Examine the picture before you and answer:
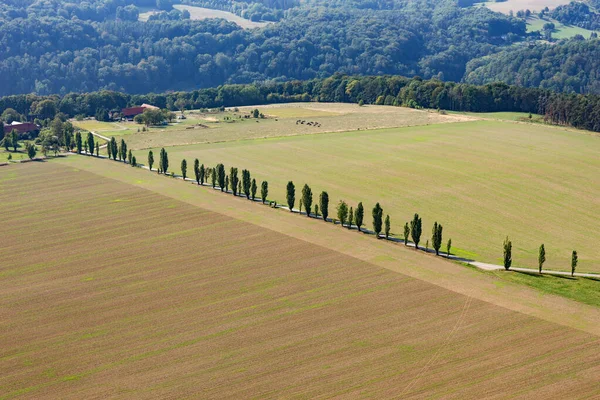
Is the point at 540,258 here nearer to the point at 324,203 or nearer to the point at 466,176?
the point at 324,203

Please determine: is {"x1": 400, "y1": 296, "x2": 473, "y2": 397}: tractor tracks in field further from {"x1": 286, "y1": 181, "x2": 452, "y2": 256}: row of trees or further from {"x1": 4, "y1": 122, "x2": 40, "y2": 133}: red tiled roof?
{"x1": 4, "y1": 122, "x2": 40, "y2": 133}: red tiled roof

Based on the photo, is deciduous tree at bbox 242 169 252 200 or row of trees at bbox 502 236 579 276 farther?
deciduous tree at bbox 242 169 252 200

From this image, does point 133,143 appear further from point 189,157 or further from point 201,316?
point 201,316

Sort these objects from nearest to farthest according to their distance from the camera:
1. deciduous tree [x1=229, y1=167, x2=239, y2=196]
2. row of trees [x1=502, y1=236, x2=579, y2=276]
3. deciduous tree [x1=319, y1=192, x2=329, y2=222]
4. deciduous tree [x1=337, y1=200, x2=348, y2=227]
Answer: row of trees [x1=502, y1=236, x2=579, y2=276]
deciduous tree [x1=337, y1=200, x2=348, y2=227]
deciduous tree [x1=319, y1=192, x2=329, y2=222]
deciduous tree [x1=229, y1=167, x2=239, y2=196]

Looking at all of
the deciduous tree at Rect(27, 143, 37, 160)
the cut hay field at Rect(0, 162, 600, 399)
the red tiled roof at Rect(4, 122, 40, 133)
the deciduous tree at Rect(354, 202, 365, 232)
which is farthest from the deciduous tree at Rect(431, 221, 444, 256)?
the red tiled roof at Rect(4, 122, 40, 133)

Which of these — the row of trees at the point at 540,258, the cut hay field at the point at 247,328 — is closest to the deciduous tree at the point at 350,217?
the cut hay field at the point at 247,328

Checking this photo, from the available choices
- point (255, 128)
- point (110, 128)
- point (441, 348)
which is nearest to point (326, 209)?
point (441, 348)
